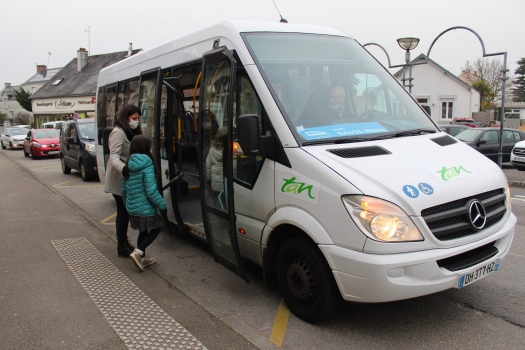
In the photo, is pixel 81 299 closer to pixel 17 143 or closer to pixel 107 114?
pixel 107 114

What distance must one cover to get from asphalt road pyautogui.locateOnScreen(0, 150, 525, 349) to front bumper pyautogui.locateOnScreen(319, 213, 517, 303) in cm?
50

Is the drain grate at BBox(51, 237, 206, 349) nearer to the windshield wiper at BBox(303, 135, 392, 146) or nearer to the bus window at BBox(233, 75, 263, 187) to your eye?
the bus window at BBox(233, 75, 263, 187)

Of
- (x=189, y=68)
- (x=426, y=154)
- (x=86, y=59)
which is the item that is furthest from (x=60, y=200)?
(x=86, y=59)

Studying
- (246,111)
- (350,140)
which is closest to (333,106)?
(350,140)

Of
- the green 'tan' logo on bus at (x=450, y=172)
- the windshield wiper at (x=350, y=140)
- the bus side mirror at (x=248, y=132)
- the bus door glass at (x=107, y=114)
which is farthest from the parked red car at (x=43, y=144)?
the green 'tan' logo on bus at (x=450, y=172)

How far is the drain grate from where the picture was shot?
3801 mm

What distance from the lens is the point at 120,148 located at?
18.5 feet

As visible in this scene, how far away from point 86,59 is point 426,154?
5851 cm

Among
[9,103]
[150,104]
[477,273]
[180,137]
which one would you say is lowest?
[477,273]

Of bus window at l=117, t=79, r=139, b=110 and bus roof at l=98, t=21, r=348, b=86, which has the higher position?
bus roof at l=98, t=21, r=348, b=86

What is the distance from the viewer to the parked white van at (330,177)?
3.38m

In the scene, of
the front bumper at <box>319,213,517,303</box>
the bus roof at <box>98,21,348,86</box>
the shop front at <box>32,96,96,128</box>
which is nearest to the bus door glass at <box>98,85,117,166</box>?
the bus roof at <box>98,21,348,86</box>

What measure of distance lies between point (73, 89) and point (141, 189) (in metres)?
52.5

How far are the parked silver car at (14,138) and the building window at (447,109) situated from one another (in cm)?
3605
